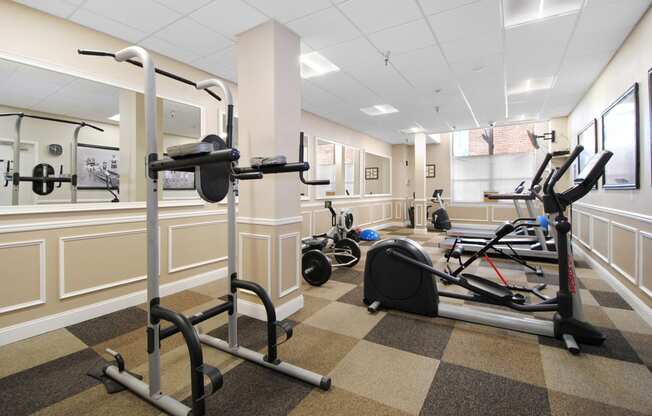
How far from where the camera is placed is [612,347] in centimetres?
240

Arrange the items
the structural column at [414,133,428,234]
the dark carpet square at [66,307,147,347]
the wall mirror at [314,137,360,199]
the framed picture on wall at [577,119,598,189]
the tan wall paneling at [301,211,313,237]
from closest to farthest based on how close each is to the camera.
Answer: the dark carpet square at [66,307,147,347] < the framed picture on wall at [577,119,598,189] < the tan wall paneling at [301,211,313,237] < the wall mirror at [314,137,360,199] < the structural column at [414,133,428,234]

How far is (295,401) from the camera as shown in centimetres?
182

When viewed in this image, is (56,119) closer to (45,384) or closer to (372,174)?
(45,384)

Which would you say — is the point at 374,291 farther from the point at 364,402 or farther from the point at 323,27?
the point at 323,27

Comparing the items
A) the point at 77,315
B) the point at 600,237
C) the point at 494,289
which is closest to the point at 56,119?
the point at 77,315

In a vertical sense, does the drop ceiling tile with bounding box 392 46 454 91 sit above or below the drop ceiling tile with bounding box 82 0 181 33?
above


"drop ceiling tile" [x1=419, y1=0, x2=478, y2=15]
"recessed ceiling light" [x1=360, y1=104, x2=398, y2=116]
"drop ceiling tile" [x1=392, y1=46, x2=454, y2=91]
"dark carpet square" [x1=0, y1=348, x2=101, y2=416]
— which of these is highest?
"recessed ceiling light" [x1=360, y1=104, x2=398, y2=116]

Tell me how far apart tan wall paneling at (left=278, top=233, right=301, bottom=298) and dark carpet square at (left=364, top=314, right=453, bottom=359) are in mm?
945

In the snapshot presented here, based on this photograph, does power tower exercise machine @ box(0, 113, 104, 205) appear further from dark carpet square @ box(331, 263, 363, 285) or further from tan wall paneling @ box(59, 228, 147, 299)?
dark carpet square @ box(331, 263, 363, 285)

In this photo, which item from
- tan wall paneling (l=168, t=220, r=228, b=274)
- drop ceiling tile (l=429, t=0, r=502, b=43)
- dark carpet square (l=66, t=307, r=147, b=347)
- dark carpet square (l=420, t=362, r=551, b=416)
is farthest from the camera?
tan wall paneling (l=168, t=220, r=228, b=274)

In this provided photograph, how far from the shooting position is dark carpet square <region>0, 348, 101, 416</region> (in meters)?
1.81

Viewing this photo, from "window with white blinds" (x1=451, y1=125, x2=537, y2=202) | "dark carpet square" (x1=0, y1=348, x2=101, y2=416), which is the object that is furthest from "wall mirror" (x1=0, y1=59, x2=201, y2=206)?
"window with white blinds" (x1=451, y1=125, x2=537, y2=202)

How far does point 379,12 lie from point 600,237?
4387 millimetres

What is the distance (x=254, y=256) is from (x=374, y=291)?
1313 millimetres
